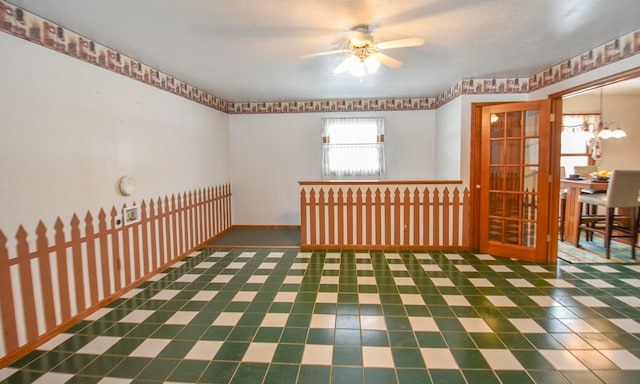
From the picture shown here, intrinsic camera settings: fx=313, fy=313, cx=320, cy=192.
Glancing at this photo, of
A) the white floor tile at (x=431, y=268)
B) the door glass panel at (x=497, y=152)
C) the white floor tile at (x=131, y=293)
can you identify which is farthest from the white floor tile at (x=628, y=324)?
the white floor tile at (x=131, y=293)

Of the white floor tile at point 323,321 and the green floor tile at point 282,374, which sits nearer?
the green floor tile at point 282,374

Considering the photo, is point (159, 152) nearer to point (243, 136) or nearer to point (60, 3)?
point (60, 3)

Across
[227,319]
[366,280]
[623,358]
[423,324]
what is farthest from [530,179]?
[227,319]

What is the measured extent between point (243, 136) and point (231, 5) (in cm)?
374

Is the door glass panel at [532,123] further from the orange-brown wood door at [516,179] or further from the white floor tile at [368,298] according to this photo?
the white floor tile at [368,298]

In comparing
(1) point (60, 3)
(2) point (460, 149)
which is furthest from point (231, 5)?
(2) point (460, 149)

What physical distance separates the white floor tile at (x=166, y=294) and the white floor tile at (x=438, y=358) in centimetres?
227

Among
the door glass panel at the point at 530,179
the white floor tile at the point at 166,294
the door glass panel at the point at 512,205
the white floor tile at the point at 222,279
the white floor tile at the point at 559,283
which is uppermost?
the door glass panel at the point at 530,179

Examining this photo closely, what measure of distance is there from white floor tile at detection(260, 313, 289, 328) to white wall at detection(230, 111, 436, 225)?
3278 mm

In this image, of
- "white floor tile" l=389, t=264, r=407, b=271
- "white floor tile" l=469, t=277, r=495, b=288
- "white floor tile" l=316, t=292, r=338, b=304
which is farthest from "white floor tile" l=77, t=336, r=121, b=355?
"white floor tile" l=469, t=277, r=495, b=288

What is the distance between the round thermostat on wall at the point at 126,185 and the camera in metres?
2.98

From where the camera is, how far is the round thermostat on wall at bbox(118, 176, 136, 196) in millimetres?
2982

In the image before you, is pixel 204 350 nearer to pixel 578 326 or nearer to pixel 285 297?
pixel 285 297

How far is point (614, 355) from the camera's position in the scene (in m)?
2.01
